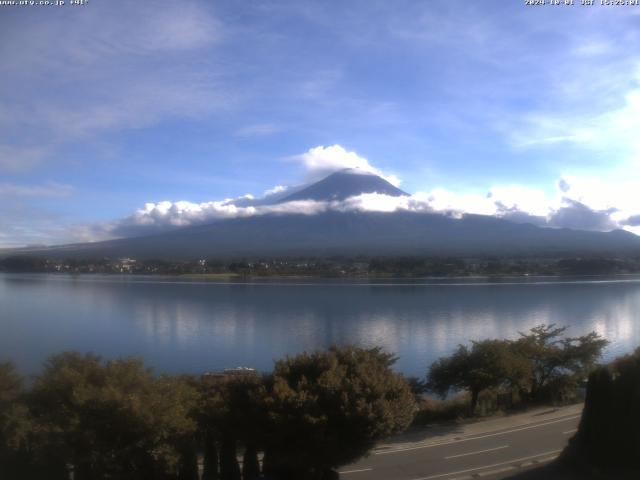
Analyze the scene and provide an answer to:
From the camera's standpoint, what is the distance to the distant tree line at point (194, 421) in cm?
551

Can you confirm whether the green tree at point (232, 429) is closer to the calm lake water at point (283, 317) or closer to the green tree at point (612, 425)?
the green tree at point (612, 425)

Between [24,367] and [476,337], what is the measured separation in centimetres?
1373

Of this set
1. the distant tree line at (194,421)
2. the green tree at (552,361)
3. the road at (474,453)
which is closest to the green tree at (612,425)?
the road at (474,453)

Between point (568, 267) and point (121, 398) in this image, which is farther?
point (568, 267)

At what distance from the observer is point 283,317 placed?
24.6 meters

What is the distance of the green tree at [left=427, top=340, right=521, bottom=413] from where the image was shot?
1114cm

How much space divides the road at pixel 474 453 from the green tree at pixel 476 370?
57.8 inches

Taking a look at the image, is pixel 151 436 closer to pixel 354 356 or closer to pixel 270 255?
pixel 354 356

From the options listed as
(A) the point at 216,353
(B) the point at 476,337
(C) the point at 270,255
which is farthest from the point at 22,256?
(B) the point at 476,337

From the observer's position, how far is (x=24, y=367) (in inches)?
530

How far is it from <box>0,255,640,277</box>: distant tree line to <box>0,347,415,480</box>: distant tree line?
39.7 metres

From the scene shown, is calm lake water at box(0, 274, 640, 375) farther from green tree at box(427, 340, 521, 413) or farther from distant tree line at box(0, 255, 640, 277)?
distant tree line at box(0, 255, 640, 277)

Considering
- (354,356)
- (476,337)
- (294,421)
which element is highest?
(354,356)

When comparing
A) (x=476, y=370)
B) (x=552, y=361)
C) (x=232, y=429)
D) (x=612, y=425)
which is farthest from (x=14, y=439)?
(x=552, y=361)
